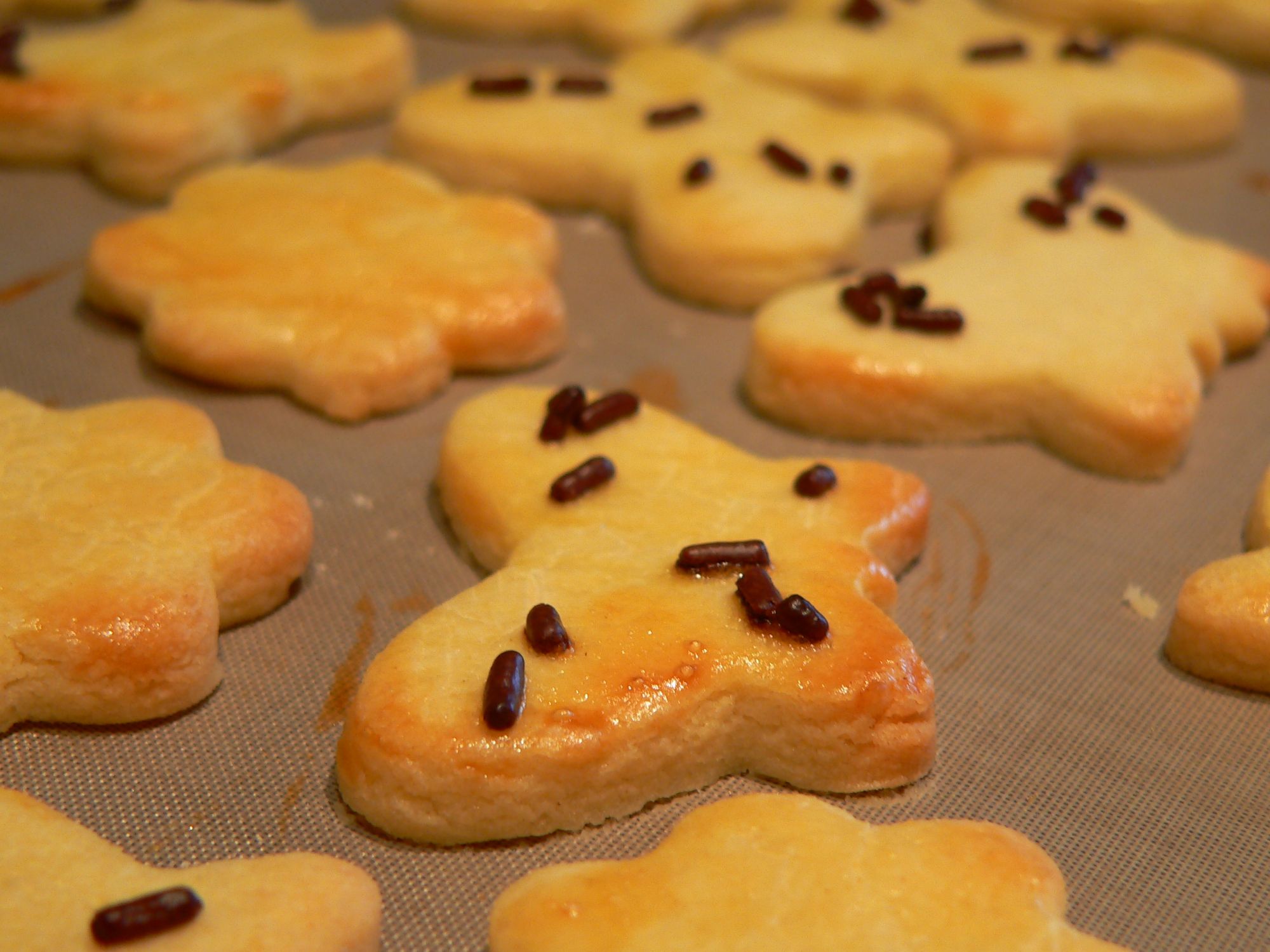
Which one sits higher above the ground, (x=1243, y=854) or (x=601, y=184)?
(x=601, y=184)

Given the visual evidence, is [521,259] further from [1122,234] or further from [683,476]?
[1122,234]

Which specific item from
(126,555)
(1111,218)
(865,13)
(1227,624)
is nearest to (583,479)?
(126,555)

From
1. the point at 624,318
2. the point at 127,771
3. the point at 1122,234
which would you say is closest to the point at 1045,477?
the point at 1122,234

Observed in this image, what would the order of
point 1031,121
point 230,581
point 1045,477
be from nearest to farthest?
point 230,581 → point 1045,477 → point 1031,121

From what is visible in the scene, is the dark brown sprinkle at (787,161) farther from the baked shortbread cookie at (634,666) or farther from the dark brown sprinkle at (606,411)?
the baked shortbread cookie at (634,666)

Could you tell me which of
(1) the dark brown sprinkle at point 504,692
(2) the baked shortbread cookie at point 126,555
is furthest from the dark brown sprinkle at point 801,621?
(2) the baked shortbread cookie at point 126,555

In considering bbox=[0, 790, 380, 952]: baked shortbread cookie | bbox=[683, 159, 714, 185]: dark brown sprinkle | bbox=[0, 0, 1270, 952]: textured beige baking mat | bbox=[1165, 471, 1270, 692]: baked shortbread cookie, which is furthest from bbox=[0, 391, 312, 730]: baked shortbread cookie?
bbox=[1165, 471, 1270, 692]: baked shortbread cookie

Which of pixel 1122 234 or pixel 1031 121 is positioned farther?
pixel 1031 121

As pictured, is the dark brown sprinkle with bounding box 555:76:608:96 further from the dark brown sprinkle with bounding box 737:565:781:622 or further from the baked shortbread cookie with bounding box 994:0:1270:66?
the dark brown sprinkle with bounding box 737:565:781:622
